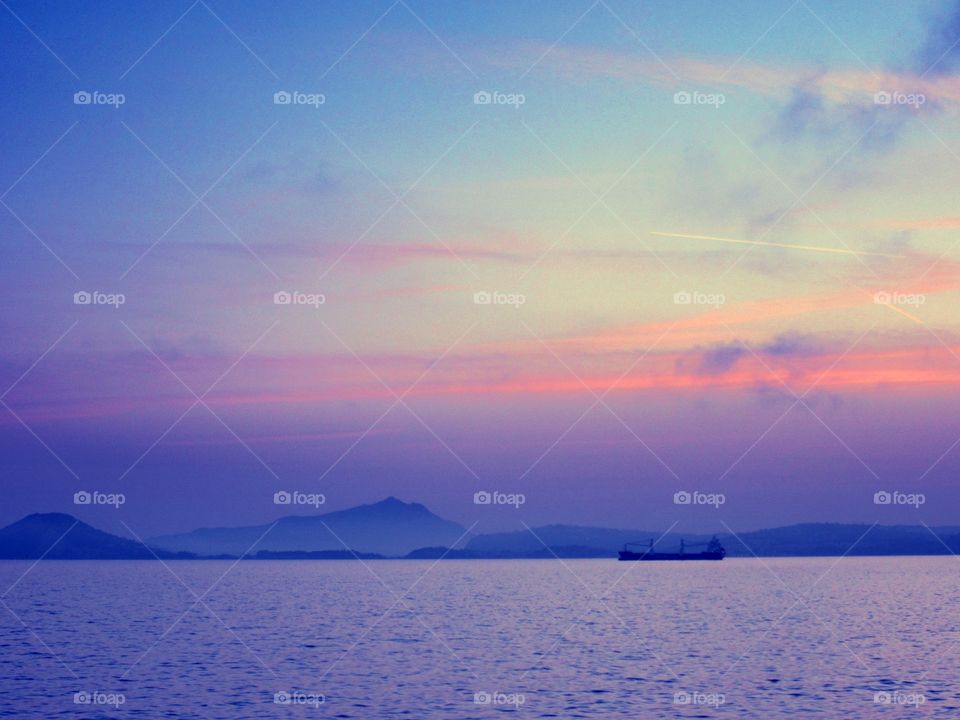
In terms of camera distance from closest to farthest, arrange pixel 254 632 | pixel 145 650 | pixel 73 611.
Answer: pixel 145 650 < pixel 254 632 < pixel 73 611

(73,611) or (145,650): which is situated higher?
(73,611)

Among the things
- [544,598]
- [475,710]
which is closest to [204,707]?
[475,710]

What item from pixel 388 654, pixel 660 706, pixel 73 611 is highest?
pixel 73 611

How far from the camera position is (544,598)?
448 feet

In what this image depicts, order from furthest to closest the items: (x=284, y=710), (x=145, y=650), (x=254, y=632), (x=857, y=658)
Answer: (x=254, y=632) → (x=145, y=650) → (x=857, y=658) → (x=284, y=710)

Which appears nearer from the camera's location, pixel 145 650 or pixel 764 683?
pixel 764 683

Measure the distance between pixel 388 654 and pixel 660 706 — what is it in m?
24.3

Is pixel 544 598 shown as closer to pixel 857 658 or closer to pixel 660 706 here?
pixel 857 658

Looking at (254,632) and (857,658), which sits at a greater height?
(254,632)

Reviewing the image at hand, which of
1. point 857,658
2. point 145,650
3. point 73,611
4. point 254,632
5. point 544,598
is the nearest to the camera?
point 857,658

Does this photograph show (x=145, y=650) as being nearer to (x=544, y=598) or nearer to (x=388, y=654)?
(x=388, y=654)

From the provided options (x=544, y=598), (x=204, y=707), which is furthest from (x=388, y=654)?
(x=544, y=598)

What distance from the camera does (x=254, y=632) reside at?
272 feet

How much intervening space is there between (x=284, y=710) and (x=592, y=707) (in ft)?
42.2
